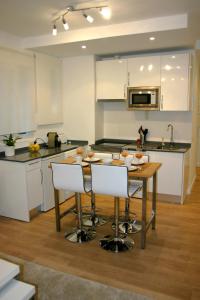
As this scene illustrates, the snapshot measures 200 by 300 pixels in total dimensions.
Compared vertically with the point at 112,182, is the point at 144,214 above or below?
below

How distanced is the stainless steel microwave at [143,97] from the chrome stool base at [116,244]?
2348 millimetres

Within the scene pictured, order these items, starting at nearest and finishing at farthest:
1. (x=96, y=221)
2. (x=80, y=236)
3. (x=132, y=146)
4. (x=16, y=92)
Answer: (x=80, y=236) → (x=96, y=221) → (x=16, y=92) → (x=132, y=146)

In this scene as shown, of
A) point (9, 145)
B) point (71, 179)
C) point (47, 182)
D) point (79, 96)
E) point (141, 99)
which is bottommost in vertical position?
point (47, 182)

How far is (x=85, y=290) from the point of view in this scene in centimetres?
235

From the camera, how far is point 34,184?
3.79 m

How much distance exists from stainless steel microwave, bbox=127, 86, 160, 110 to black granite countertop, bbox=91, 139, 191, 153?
0.70m

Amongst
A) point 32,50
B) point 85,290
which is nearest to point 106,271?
point 85,290

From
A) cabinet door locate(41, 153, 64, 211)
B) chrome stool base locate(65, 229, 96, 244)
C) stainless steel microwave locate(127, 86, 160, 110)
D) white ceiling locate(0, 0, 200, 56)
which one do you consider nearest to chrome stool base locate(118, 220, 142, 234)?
chrome stool base locate(65, 229, 96, 244)

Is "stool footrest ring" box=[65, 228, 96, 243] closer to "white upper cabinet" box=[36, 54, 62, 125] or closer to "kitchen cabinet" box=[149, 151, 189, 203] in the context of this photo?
"kitchen cabinet" box=[149, 151, 189, 203]

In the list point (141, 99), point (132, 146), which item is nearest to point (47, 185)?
point (132, 146)

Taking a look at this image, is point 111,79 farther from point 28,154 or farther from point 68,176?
point 68,176

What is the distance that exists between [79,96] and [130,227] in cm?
269

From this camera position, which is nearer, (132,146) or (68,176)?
(68,176)

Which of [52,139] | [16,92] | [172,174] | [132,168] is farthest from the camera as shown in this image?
[52,139]
